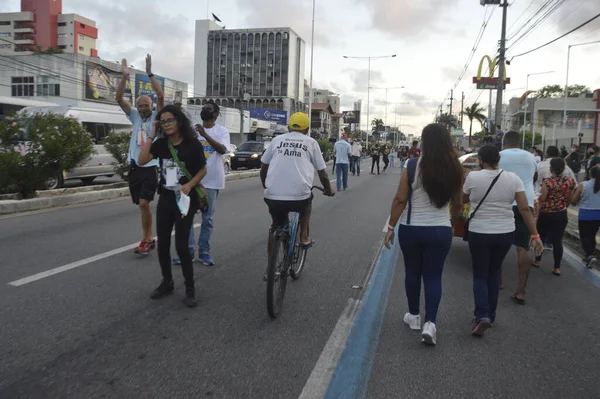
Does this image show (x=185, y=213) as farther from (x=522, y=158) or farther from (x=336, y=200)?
(x=336, y=200)

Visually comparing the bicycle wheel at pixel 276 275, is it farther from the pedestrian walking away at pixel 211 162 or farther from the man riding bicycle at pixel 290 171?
the pedestrian walking away at pixel 211 162

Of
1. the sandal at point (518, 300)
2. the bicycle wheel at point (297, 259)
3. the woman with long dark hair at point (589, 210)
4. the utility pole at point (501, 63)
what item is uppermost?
the utility pole at point (501, 63)

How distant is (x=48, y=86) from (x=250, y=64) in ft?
258

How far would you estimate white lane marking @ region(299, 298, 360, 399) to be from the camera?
3.14 meters

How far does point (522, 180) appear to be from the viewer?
5496 millimetres

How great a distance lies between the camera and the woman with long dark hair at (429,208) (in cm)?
386

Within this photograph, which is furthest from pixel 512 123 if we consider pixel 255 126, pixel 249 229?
pixel 249 229

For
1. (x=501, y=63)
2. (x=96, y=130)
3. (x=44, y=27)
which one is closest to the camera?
(x=96, y=130)

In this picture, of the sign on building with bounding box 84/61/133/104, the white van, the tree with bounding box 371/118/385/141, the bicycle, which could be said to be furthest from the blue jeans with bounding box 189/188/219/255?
the tree with bounding box 371/118/385/141

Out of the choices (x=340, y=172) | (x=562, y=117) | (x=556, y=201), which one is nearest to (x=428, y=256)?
(x=556, y=201)

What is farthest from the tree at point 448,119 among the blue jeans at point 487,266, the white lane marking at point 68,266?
the blue jeans at point 487,266

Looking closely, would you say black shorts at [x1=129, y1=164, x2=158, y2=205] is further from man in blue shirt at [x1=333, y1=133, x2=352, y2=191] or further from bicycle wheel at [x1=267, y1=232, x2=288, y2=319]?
man in blue shirt at [x1=333, y1=133, x2=352, y2=191]

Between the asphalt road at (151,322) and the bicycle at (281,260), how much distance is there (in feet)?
0.58

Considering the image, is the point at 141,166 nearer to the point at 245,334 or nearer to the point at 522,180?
the point at 245,334
